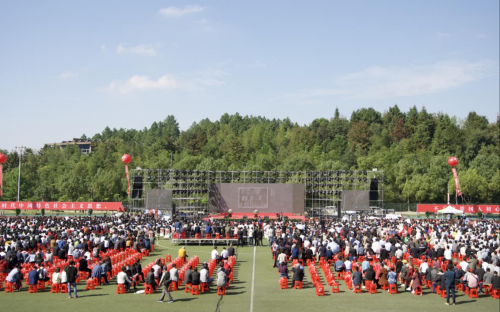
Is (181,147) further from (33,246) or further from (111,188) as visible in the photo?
(33,246)

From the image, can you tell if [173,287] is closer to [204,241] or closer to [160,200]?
[204,241]

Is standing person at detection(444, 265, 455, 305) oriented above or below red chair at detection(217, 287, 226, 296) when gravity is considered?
above

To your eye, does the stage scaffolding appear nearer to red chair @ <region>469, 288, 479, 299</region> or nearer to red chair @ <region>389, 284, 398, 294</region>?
red chair @ <region>389, 284, 398, 294</region>

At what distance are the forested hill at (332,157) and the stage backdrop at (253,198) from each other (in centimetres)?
2178

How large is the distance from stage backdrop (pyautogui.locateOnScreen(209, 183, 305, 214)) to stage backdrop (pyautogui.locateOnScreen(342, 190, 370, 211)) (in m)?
6.68

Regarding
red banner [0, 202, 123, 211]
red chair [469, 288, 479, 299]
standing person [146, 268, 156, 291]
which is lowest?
red chair [469, 288, 479, 299]

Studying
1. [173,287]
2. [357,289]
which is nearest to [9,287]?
[173,287]

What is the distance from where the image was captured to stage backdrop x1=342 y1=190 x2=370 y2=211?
4928 cm

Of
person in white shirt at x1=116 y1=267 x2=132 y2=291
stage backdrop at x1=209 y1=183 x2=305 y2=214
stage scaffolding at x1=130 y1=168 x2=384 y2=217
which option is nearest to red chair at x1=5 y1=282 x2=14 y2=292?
person in white shirt at x1=116 y1=267 x2=132 y2=291

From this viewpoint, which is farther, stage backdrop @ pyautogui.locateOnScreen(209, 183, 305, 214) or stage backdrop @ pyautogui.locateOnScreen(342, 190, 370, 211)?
stage backdrop @ pyautogui.locateOnScreen(209, 183, 305, 214)

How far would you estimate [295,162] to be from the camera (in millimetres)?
79062

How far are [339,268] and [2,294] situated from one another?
12.3 m

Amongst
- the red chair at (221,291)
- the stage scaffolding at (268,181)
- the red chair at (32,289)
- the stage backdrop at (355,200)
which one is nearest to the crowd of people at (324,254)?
the red chair at (32,289)

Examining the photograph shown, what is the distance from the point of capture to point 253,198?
53.6 meters
